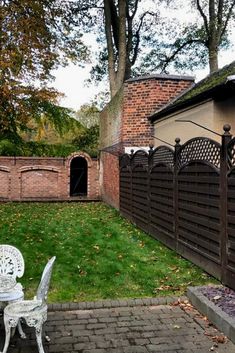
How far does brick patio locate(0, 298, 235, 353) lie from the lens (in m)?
3.84

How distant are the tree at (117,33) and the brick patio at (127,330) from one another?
1365cm

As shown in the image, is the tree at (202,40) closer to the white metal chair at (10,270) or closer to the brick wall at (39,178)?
the brick wall at (39,178)

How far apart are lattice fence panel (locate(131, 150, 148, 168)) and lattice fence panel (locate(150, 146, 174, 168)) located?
0.60m

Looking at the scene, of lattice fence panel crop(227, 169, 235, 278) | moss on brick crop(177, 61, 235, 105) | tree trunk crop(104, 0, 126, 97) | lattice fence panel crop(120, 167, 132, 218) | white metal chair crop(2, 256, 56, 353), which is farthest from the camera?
tree trunk crop(104, 0, 126, 97)

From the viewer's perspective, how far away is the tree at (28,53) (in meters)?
15.5

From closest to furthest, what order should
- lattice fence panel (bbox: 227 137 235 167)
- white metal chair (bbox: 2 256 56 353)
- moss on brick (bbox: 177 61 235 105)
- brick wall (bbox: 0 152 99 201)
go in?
white metal chair (bbox: 2 256 56 353), lattice fence panel (bbox: 227 137 235 167), moss on brick (bbox: 177 61 235 105), brick wall (bbox: 0 152 99 201)

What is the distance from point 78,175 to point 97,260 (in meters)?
13.7

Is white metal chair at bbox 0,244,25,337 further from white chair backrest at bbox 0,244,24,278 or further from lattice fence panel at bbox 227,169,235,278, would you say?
lattice fence panel at bbox 227,169,235,278

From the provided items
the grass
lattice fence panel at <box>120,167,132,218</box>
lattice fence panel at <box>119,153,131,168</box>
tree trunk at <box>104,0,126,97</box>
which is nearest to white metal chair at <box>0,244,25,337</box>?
the grass

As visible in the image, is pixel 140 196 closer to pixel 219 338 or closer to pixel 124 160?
pixel 124 160

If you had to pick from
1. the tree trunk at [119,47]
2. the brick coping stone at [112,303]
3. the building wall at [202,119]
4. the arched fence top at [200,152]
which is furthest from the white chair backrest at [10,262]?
the tree trunk at [119,47]

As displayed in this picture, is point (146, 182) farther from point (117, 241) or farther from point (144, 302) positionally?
point (144, 302)

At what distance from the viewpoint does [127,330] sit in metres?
4.29

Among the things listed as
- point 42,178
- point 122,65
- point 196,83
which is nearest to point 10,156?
point 42,178
